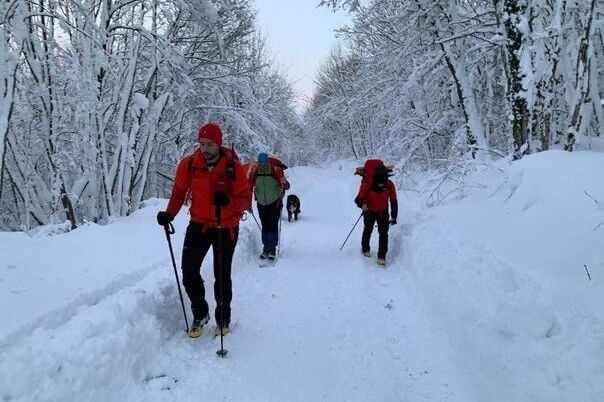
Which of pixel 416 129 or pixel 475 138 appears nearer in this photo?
pixel 475 138

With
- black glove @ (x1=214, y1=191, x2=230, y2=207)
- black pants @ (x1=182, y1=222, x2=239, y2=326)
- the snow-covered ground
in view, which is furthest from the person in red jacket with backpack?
black glove @ (x1=214, y1=191, x2=230, y2=207)

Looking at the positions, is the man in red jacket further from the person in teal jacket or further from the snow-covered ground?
the person in teal jacket

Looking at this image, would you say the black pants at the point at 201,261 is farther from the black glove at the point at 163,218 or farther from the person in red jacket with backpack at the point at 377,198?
the person in red jacket with backpack at the point at 377,198

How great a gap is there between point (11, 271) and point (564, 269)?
550cm

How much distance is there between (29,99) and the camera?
37.2 feet

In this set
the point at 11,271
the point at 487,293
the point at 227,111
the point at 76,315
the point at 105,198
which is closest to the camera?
the point at 76,315

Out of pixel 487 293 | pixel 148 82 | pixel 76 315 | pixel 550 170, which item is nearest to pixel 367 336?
pixel 487 293

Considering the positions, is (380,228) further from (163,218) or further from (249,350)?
(163,218)

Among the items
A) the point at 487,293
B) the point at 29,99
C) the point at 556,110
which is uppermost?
the point at 29,99

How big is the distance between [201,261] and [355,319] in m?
1.88

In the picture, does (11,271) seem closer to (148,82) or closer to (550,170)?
(550,170)

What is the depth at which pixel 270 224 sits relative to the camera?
831 centimetres

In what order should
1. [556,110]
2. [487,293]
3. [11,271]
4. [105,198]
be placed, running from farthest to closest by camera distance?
[105,198] < [556,110] < [11,271] < [487,293]

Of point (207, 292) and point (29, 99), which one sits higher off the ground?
point (29, 99)
